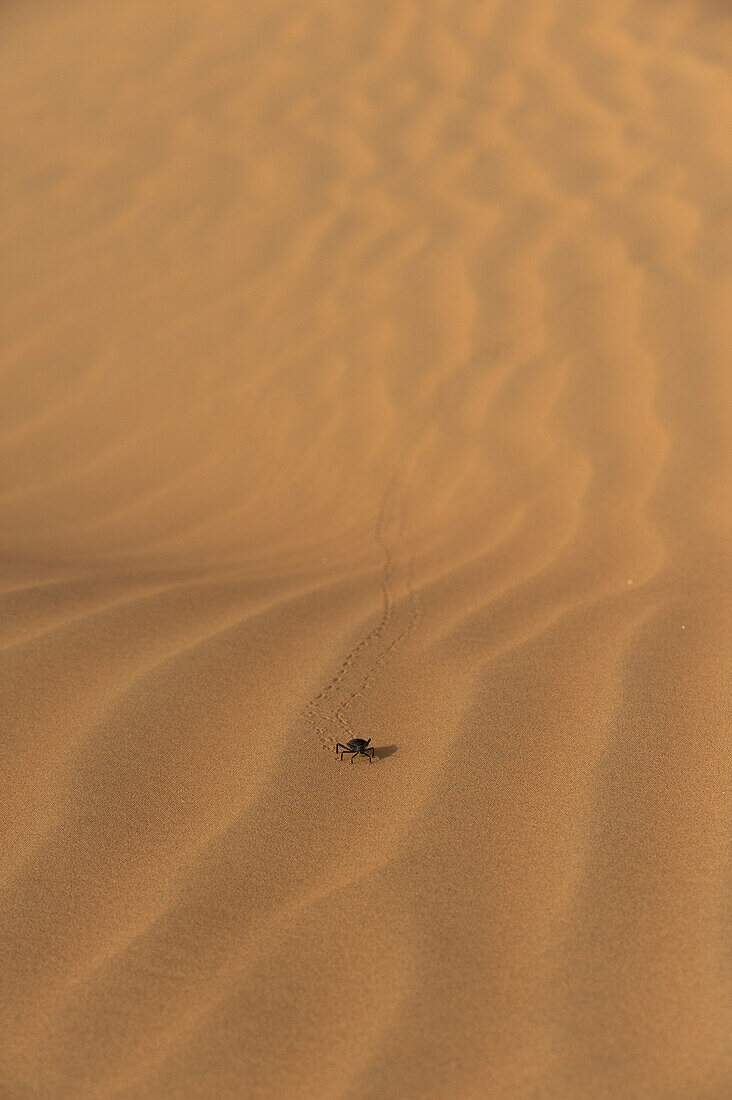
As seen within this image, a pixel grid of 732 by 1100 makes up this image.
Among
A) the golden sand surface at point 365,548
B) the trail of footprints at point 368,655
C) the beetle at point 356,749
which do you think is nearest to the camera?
the golden sand surface at point 365,548

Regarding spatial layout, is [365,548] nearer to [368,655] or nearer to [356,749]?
[368,655]

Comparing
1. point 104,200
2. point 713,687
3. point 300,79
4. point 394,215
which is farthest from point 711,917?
point 300,79

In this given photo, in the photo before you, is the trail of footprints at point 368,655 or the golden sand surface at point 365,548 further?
the trail of footprints at point 368,655

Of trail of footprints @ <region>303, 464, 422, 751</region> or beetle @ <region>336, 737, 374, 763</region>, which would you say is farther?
trail of footprints @ <region>303, 464, 422, 751</region>

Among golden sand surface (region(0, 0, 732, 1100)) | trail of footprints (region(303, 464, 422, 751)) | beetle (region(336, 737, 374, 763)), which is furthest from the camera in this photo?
trail of footprints (region(303, 464, 422, 751))

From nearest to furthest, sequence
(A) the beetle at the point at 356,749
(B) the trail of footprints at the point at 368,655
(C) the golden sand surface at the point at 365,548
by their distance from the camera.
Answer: (C) the golden sand surface at the point at 365,548 < (A) the beetle at the point at 356,749 < (B) the trail of footprints at the point at 368,655

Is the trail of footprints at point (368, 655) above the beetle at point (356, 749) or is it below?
above

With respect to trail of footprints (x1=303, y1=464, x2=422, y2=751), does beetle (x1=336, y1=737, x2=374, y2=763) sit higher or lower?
lower

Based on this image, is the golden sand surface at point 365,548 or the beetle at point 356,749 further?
the beetle at point 356,749

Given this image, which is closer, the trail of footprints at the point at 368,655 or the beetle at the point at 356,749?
the beetle at the point at 356,749

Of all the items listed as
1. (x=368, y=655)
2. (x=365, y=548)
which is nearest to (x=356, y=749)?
(x=368, y=655)
